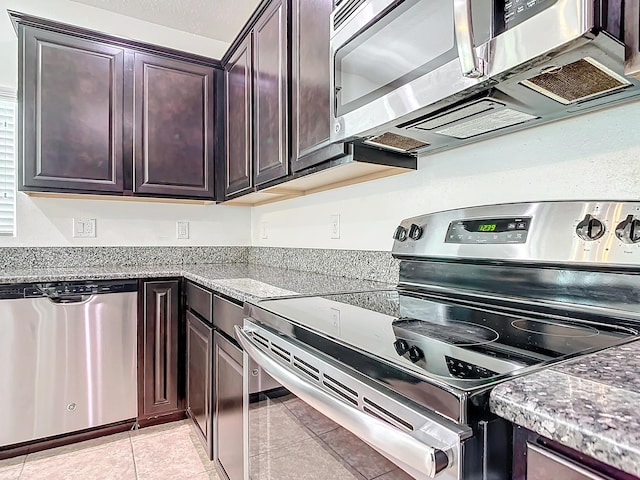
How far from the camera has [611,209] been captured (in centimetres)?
85

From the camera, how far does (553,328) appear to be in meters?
0.82

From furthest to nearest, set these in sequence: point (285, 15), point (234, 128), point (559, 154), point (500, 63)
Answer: point (234, 128) < point (285, 15) < point (559, 154) < point (500, 63)

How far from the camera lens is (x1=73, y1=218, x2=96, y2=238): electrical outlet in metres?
2.47

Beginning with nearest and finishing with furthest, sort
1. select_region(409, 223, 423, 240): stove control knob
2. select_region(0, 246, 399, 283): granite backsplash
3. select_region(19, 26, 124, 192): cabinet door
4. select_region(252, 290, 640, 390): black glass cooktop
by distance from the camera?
select_region(252, 290, 640, 390): black glass cooktop
select_region(409, 223, 423, 240): stove control knob
select_region(0, 246, 399, 283): granite backsplash
select_region(19, 26, 124, 192): cabinet door

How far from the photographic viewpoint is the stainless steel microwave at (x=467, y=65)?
0.69 m

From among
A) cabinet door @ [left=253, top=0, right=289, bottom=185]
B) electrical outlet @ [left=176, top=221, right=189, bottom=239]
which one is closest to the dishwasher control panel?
electrical outlet @ [left=176, top=221, right=189, bottom=239]

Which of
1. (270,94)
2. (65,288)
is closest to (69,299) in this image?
(65,288)

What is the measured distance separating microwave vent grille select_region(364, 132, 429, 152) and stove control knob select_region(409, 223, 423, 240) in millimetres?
280

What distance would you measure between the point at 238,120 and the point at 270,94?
497 millimetres

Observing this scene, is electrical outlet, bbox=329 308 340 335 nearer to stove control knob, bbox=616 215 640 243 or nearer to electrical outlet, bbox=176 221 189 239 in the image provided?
stove control knob, bbox=616 215 640 243

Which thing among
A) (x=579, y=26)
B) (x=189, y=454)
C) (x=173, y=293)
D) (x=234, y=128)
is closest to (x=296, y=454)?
(x=579, y=26)

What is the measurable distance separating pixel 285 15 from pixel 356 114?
85cm

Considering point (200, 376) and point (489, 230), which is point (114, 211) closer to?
point (200, 376)

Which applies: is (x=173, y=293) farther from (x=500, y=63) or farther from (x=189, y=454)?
(x=500, y=63)
